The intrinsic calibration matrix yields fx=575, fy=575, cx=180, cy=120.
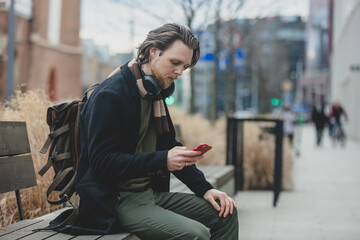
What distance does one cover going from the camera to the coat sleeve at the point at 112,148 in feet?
9.01

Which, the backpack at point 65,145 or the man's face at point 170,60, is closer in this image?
the man's face at point 170,60

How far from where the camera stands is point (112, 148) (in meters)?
2.77

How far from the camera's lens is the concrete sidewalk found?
5.90 meters

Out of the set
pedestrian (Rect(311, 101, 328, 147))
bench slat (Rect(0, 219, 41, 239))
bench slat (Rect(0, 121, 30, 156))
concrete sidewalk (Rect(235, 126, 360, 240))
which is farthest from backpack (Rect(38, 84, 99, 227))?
pedestrian (Rect(311, 101, 328, 147))

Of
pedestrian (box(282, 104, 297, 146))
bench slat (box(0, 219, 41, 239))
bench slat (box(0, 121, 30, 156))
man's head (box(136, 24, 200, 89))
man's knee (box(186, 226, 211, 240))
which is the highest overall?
man's head (box(136, 24, 200, 89))

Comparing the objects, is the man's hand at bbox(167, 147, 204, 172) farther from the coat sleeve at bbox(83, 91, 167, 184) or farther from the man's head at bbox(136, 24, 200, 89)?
the man's head at bbox(136, 24, 200, 89)

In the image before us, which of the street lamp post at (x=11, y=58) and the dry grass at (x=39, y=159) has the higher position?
the street lamp post at (x=11, y=58)

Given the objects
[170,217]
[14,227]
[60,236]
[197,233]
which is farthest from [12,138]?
[197,233]

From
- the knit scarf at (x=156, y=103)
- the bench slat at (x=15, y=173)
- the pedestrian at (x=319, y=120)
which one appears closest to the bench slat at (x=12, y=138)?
the bench slat at (x=15, y=173)

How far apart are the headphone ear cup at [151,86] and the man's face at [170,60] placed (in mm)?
84

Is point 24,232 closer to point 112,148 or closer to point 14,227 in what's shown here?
point 14,227

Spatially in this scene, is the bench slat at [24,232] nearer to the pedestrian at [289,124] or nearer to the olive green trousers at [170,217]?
the olive green trousers at [170,217]

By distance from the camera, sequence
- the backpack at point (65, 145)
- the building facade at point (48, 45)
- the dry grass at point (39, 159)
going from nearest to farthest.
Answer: the backpack at point (65, 145) → the dry grass at point (39, 159) → the building facade at point (48, 45)

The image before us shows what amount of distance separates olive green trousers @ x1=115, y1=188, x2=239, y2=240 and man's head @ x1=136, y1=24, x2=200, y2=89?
0.62 meters
